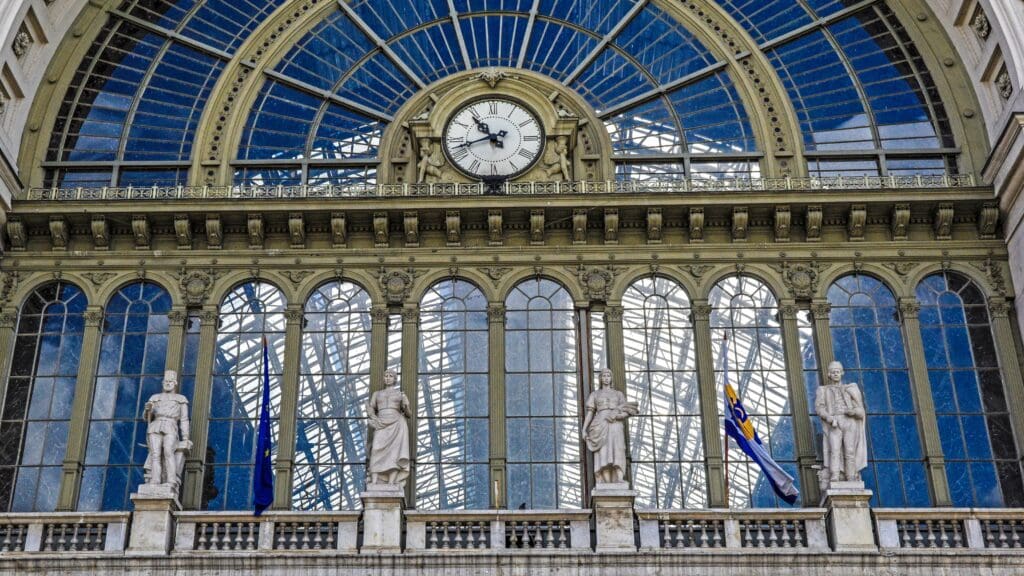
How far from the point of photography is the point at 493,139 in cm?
3291

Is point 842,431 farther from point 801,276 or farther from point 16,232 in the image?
point 16,232

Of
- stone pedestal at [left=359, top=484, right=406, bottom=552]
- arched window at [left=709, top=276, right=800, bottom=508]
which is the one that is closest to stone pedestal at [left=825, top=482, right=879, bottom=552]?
arched window at [left=709, top=276, right=800, bottom=508]

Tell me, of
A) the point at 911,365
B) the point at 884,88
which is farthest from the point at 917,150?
the point at 911,365

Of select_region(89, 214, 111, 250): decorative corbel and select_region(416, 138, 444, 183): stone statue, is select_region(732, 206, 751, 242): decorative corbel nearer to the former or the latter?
select_region(416, 138, 444, 183): stone statue

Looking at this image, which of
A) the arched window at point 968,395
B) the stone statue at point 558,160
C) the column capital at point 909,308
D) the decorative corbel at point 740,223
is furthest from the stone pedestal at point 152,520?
the column capital at point 909,308

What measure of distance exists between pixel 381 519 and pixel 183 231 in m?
7.81

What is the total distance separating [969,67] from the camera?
33312 millimetres

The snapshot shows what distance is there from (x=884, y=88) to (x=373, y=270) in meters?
11.0

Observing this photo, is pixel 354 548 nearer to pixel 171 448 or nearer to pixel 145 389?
pixel 171 448

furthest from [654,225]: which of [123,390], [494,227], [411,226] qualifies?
[123,390]

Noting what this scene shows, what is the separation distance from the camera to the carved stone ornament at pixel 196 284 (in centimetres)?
3112

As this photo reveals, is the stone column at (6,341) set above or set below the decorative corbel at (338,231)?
below

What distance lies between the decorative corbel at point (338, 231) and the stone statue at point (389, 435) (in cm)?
398

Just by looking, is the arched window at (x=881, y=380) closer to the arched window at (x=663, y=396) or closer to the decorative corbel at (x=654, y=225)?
the arched window at (x=663, y=396)
